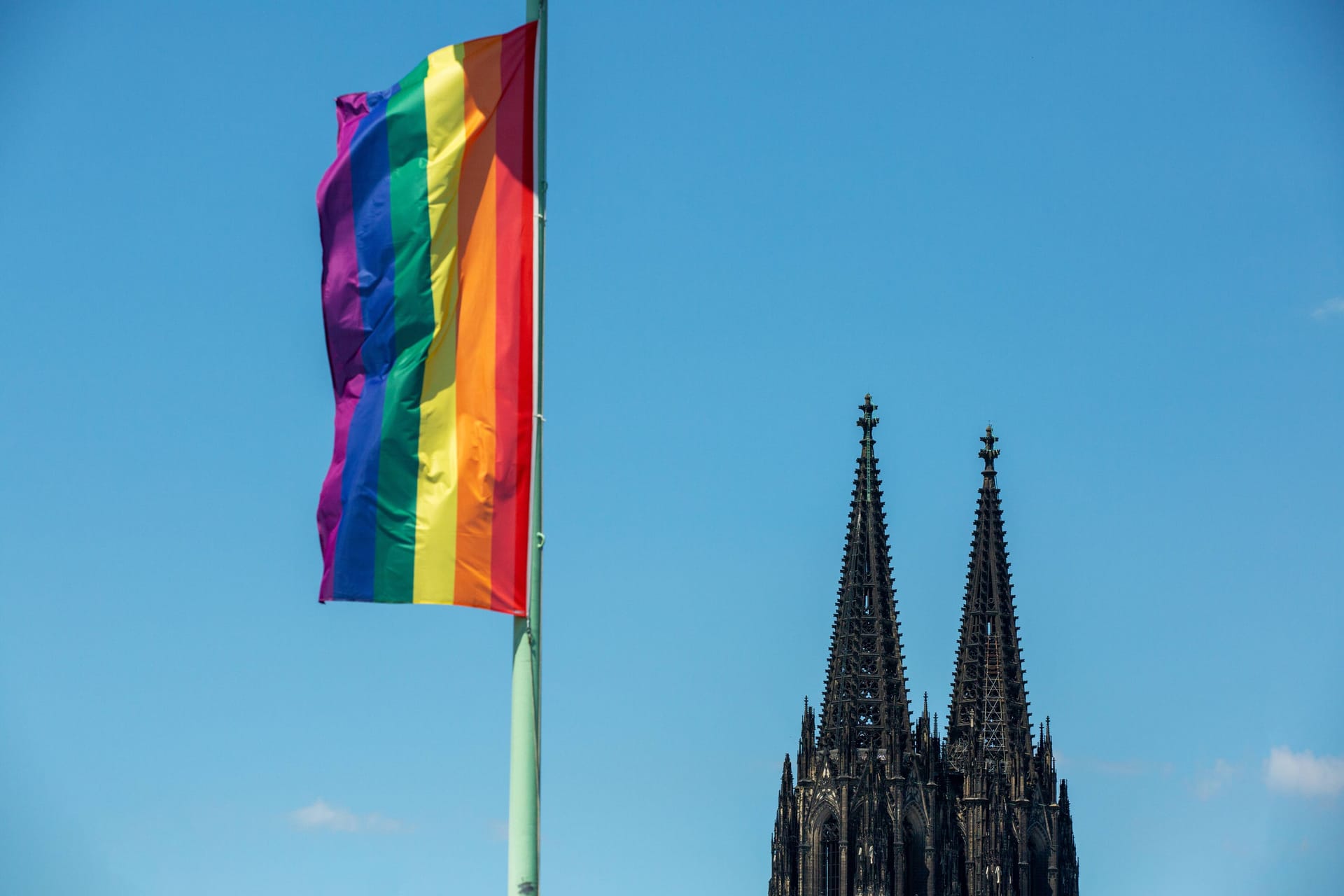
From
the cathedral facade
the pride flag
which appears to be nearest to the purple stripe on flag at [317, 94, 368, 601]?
the pride flag

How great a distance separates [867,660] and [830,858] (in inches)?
324

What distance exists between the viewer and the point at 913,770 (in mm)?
105875

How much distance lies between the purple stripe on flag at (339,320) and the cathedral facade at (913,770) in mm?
84507

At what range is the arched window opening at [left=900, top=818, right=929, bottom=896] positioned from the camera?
10438 centimetres

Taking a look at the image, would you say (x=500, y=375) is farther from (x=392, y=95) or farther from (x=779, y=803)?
(x=779, y=803)

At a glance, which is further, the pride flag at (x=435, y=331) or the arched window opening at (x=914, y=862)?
the arched window opening at (x=914, y=862)

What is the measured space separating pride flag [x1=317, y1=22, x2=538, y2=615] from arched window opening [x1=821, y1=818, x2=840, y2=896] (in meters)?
85.5

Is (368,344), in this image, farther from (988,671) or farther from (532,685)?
(988,671)

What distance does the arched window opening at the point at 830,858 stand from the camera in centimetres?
10444

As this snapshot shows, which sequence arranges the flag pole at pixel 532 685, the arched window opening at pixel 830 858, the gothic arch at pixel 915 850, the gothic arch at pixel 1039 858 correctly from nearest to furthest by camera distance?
the flag pole at pixel 532 685 → the gothic arch at pixel 915 850 → the arched window opening at pixel 830 858 → the gothic arch at pixel 1039 858

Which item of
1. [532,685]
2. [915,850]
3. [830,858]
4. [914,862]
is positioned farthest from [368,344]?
[915,850]

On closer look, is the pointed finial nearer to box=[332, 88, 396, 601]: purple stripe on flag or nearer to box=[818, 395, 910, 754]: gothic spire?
box=[818, 395, 910, 754]: gothic spire

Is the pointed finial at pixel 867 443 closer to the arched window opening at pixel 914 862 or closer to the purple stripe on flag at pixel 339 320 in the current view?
the arched window opening at pixel 914 862

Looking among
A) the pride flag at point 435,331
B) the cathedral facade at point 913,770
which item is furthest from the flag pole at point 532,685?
the cathedral facade at point 913,770
